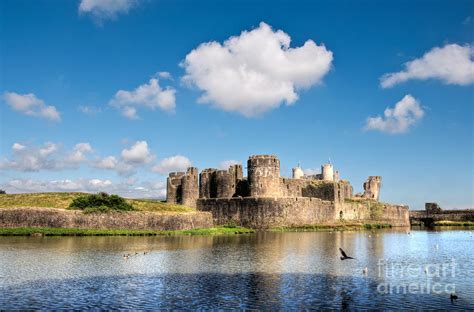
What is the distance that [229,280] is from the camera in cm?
2020

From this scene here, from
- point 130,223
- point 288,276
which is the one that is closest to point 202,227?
point 130,223

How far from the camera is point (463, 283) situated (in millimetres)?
19859

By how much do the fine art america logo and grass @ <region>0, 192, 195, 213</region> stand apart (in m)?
33.2

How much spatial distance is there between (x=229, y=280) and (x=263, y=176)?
4304 centimetres

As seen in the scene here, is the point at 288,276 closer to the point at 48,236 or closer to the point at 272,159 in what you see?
the point at 48,236

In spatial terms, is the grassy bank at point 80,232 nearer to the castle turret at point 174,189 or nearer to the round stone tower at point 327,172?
the castle turret at point 174,189

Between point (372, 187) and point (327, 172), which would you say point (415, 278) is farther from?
point (372, 187)

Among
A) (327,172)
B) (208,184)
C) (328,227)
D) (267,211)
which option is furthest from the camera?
(327,172)

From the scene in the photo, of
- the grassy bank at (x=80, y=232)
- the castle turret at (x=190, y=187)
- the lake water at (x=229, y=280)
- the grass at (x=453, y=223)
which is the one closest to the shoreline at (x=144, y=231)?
the grassy bank at (x=80, y=232)

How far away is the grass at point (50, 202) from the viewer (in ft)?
166

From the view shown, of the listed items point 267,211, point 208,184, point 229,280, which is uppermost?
point 208,184

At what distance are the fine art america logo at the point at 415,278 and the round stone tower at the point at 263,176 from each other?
118ft

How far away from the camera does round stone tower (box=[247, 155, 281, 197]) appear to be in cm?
6284

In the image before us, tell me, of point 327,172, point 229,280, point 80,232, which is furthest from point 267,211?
point 229,280
